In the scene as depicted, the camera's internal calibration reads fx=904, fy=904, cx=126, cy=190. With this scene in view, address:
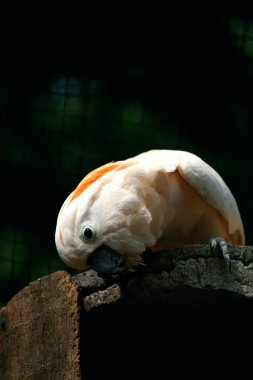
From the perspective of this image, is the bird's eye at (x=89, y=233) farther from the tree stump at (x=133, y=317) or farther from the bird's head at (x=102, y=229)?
the tree stump at (x=133, y=317)

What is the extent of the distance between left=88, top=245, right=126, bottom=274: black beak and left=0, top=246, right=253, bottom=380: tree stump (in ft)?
0.10

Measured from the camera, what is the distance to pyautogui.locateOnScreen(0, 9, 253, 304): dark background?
5.23 metres

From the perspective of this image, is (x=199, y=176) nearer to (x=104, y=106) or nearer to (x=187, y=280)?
(x=187, y=280)

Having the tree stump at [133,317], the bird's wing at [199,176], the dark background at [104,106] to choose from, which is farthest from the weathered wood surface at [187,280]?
the dark background at [104,106]

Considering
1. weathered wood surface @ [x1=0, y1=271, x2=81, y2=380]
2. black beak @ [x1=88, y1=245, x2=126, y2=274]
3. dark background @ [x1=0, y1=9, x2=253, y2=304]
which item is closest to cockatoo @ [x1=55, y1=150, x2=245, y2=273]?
black beak @ [x1=88, y1=245, x2=126, y2=274]

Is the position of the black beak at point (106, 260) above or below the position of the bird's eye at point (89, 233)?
below

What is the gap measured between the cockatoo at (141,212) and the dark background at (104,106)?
1617mm

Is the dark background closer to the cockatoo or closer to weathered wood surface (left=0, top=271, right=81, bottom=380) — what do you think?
the cockatoo

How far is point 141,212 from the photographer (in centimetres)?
326

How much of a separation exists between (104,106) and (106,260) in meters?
2.39

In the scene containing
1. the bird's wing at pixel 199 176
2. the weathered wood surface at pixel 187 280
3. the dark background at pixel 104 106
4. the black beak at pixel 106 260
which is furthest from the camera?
the dark background at pixel 104 106

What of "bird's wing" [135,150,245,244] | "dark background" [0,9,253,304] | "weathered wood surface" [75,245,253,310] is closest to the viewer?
"weathered wood surface" [75,245,253,310]

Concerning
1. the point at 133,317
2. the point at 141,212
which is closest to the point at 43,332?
the point at 133,317

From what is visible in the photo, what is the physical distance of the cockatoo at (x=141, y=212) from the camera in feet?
10.4
